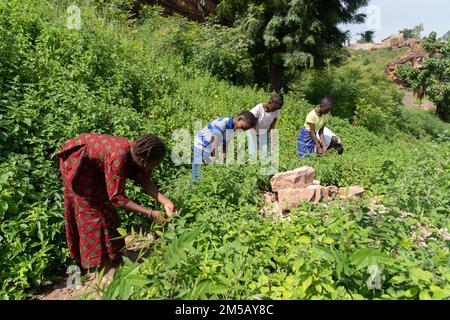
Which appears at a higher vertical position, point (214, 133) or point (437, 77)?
point (437, 77)

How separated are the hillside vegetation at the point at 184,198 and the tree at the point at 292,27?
3.61 metres

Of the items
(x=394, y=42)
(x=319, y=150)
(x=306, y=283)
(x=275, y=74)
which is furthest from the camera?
(x=394, y=42)

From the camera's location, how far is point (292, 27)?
34.8 ft

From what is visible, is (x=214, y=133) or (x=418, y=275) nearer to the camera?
(x=418, y=275)

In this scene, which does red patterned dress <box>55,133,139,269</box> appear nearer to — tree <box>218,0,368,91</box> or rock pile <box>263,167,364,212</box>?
rock pile <box>263,167,364,212</box>

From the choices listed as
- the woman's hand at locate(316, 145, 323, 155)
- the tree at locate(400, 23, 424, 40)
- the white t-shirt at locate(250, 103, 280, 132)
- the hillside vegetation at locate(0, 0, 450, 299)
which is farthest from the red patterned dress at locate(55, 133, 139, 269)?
the tree at locate(400, 23, 424, 40)

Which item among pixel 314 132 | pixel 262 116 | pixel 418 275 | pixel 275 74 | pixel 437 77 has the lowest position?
pixel 418 275

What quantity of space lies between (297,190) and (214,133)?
43.9 inches

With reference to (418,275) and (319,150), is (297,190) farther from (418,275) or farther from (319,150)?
(319,150)

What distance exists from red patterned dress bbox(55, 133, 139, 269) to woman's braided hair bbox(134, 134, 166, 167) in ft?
0.40

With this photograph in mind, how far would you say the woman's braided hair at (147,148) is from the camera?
2.33 meters

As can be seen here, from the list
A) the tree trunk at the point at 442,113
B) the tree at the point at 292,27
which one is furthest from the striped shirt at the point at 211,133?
the tree trunk at the point at 442,113

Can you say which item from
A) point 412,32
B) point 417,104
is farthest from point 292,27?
point 412,32

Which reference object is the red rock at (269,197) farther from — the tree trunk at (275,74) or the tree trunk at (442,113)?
the tree trunk at (442,113)
